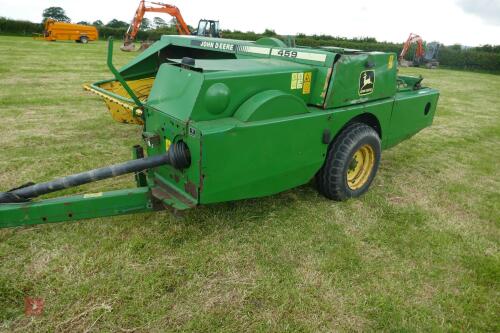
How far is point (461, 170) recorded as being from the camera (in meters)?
4.93

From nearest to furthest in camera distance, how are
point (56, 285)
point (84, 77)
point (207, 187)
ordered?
1. point (56, 285)
2. point (207, 187)
3. point (84, 77)

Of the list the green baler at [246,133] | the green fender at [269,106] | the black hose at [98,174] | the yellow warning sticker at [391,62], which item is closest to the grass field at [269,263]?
the green baler at [246,133]

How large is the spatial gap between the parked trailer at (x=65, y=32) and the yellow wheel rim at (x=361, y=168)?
24.8 metres

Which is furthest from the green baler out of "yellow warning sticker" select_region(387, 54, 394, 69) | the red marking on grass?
the red marking on grass

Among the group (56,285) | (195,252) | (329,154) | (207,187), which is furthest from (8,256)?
(329,154)

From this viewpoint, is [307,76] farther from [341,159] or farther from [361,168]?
[361,168]

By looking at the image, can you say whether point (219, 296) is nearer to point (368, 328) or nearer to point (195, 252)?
point (195, 252)

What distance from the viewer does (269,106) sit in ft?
9.16

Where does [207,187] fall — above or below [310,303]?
above

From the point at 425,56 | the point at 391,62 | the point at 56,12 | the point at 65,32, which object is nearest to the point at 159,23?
the point at 65,32

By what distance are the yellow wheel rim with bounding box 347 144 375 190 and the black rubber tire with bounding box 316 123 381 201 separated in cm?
11

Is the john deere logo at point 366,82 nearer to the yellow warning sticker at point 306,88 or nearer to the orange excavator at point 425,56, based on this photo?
the yellow warning sticker at point 306,88

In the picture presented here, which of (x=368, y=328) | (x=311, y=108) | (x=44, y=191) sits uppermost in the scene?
(x=311, y=108)

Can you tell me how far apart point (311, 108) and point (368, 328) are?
1.72 metres
